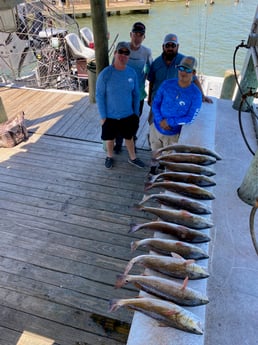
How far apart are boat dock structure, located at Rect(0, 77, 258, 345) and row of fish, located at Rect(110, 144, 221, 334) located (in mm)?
72

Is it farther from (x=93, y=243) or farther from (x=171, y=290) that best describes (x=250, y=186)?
(x=93, y=243)

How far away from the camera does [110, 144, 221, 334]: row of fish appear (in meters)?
1.59

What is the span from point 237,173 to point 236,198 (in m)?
0.41

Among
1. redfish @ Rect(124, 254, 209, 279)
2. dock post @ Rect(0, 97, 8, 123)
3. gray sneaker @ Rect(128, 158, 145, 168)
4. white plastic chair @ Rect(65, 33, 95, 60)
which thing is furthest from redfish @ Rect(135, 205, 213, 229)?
white plastic chair @ Rect(65, 33, 95, 60)

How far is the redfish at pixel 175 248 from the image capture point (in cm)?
185

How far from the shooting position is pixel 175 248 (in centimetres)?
189

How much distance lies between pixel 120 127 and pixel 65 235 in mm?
1643

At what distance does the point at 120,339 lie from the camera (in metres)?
2.36

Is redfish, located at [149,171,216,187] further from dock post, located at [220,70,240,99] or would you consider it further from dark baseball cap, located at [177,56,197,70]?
dock post, located at [220,70,240,99]

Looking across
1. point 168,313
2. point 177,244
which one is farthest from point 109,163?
point 168,313

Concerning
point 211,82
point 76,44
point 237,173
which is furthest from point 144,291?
point 76,44

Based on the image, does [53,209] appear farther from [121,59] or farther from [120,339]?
[121,59]

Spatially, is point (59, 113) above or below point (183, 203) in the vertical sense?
below

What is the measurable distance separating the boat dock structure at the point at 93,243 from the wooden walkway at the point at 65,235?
0.01 meters
